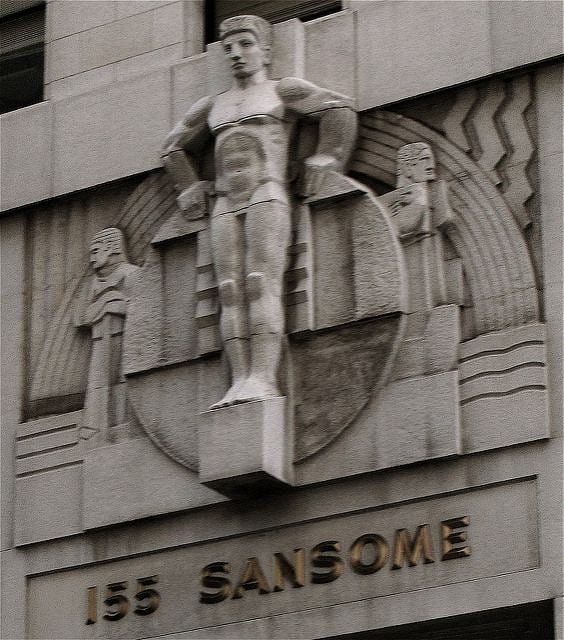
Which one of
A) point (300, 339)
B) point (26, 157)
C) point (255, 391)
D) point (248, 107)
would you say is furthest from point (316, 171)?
point (26, 157)

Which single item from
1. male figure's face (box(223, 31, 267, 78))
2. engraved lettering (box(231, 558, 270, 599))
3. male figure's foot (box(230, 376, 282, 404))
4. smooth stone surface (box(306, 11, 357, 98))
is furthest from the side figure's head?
engraved lettering (box(231, 558, 270, 599))

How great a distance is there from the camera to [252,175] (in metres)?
26.2

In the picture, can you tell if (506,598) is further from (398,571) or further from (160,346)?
(160,346)

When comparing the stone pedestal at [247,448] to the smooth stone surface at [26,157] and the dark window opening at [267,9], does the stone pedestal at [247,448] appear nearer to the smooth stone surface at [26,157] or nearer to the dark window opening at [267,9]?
the smooth stone surface at [26,157]

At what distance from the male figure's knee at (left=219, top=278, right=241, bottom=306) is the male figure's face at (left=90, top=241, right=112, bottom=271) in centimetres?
190

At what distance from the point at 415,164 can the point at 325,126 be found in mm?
994

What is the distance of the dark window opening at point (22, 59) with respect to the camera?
2934 centimetres

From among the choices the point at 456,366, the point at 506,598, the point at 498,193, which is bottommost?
the point at 506,598

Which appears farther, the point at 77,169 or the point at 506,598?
the point at 77,169

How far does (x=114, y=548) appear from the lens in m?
26.2

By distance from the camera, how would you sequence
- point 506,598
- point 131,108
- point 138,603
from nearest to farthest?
1. point 506,598
2. point 138,603
3. point 131,108

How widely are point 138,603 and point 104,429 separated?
6.07 feet

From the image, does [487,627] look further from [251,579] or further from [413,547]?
[251,579]

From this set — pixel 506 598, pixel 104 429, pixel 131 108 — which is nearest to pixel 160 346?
pixel 104 429
